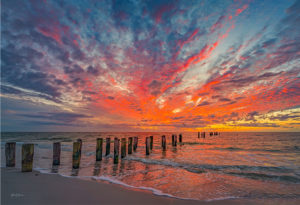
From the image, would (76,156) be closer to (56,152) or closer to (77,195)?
(56,152)

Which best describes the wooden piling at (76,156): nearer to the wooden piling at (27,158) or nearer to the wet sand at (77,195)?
the wooden piling at (27,158)

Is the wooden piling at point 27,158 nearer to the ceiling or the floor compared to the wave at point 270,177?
nearer to the ceiling

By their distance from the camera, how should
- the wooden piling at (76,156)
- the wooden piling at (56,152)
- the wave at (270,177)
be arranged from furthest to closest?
the wooden piling at (56,152) → the wooden piling at (76,156) → the wave at (270,177)

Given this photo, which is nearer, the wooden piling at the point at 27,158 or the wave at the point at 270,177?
the wooden piling at the point at 27,158

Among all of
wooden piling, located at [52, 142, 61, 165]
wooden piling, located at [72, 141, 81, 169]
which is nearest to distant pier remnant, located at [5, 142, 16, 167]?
wooden piling, located at [52, 142, 61, 165]

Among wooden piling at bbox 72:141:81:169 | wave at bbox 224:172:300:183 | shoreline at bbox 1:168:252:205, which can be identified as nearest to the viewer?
shoreline at bbox 1:168:252:205

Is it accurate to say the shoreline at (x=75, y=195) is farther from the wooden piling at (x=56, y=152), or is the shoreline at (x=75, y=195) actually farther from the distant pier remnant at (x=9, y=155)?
the distant pier remnant at (x=9, y=155)

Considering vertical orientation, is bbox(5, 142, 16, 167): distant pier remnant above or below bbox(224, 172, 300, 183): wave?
above

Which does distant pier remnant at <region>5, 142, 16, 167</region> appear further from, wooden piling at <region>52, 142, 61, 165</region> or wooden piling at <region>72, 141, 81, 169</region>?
wooden piling at <region>72, 141, 81, 169</region>

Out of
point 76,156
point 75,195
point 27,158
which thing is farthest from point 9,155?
point 75,195

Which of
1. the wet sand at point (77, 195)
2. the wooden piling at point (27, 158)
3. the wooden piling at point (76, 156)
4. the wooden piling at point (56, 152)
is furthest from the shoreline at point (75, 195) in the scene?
the wooden piling at point (56, 152)

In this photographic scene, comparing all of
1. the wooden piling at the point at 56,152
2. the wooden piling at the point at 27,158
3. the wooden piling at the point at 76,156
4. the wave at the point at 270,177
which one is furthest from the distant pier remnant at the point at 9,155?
the wave at the point at 270,177

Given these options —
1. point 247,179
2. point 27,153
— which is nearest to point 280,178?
point 247,179

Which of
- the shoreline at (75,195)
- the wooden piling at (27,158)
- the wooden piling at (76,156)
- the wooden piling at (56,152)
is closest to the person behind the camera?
the shoreline at (75,195)
